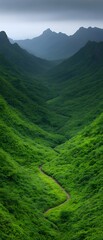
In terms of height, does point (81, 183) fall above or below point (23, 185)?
above

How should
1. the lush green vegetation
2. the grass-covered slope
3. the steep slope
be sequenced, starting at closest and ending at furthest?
the steep slope < the lush green vegetation < the grass-covered slope

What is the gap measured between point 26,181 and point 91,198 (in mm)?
25446

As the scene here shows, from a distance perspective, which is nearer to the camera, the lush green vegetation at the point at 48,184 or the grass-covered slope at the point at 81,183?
the lush green vegetation at the point at 48,184

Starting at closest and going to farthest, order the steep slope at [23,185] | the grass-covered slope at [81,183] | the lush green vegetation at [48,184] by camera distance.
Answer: the steep slope at [23,185] < the lush green vegetation at [48,184] < the grass-covered slope at [81,183]

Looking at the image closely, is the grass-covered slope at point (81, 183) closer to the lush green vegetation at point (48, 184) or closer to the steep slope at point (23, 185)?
the lush green vegetation at point (48, 184)

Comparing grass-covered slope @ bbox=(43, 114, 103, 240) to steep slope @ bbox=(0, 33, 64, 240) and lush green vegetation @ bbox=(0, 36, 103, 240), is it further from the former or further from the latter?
steep slope @ bbox=(0, 33, 64, 240)

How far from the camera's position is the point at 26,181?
138 m

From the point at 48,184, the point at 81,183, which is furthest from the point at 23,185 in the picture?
the point at 81,183

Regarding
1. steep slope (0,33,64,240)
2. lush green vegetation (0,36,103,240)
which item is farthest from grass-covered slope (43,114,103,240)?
steep slope (0,33,64,240)

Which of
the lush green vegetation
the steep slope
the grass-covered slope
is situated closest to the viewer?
the steep slope

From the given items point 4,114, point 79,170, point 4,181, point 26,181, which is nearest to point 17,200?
point 4,181

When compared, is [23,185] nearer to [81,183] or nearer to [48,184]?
[48,184]

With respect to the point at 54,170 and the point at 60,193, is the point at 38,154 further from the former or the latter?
the point at 60,193

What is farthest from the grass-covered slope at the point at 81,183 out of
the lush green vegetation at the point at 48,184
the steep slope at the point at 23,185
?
the steep slope at the point at 23,185
